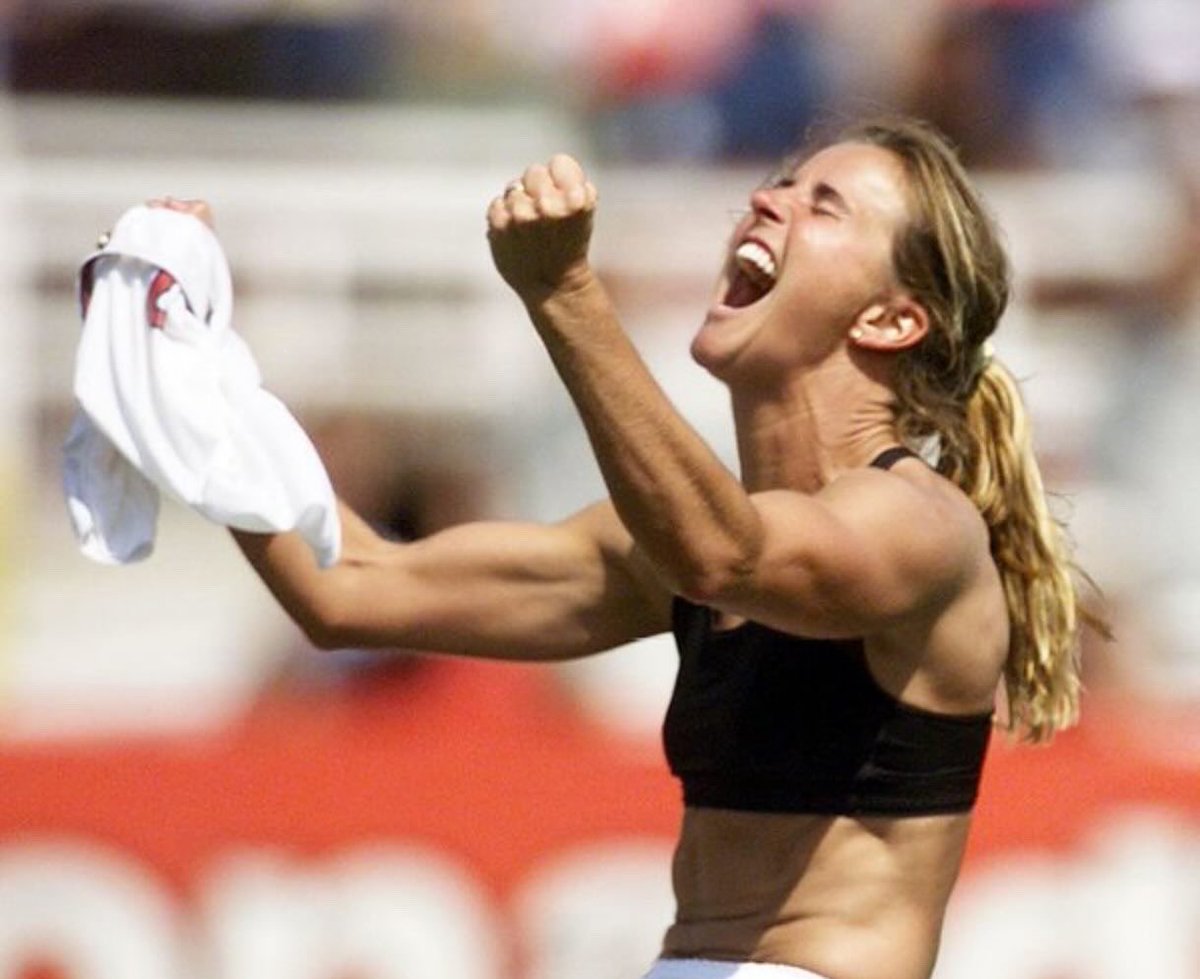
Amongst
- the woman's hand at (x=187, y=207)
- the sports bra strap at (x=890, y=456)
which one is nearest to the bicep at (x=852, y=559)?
the sports bra strap at (x=890, y=456)

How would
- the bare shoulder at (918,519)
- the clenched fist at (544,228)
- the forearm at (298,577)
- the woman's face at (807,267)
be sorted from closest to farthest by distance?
1. the clenched fist at (544,228)
2. the bare shoulder at (918,519)
3. the woman's face at (807,267)
4. the forearm at (298,577)

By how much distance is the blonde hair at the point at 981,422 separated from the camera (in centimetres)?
404

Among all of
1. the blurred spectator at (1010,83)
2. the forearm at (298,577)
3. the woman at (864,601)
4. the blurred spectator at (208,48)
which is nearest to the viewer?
the woman at (864,601)

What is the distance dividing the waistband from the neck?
0.65m

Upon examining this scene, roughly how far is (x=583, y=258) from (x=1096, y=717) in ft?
11.6

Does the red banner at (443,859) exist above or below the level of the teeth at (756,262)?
below

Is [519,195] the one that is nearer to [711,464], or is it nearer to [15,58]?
[711,464]

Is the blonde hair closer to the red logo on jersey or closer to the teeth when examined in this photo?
the teeth

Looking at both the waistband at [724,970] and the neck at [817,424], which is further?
the neck at [817,424]

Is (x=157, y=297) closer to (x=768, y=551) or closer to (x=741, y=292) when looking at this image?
(x=741, y=292)

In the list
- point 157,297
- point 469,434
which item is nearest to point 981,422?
point 157,297

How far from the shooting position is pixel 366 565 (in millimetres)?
4477

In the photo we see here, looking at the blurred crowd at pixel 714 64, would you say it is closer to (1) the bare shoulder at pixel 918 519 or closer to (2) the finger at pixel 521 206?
(1) the bare shoulder at pixel 918 519

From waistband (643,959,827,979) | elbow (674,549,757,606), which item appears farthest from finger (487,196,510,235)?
waistband (643,959,827,979)
